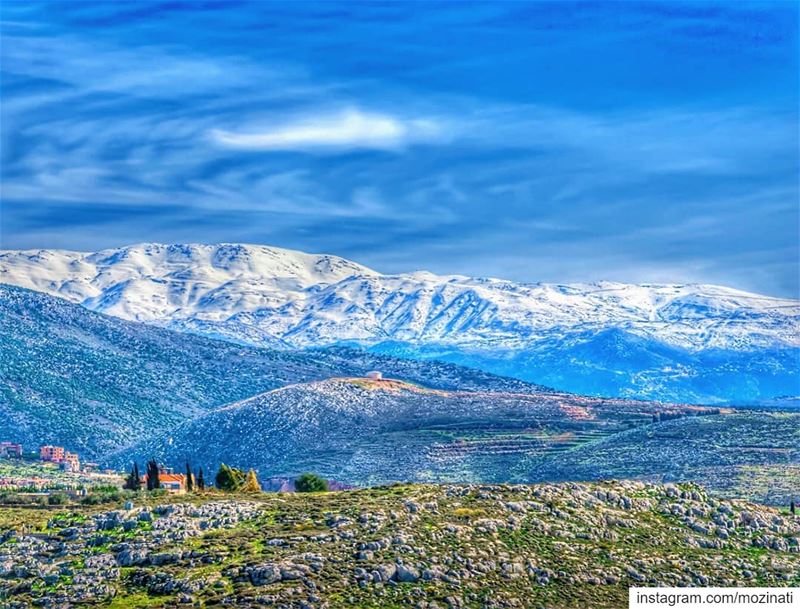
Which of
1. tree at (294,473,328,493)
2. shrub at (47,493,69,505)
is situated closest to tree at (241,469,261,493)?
tree at (294,473,328,493)

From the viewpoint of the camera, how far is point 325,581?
109m

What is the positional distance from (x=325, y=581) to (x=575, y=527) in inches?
1083

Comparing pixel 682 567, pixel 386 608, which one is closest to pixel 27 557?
pixel 386 608

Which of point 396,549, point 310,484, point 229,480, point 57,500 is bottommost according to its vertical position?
point 396,549

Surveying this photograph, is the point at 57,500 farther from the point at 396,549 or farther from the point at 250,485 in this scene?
the point at 396,549

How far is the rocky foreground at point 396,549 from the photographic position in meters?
109

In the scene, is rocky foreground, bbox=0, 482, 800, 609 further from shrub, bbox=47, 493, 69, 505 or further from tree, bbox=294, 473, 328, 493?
tree, bbox=294, 473, 328, 493

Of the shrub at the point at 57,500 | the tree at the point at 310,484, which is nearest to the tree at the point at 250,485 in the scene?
the tree at the point at 310,484

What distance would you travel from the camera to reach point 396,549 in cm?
11594

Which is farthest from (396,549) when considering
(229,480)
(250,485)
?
(229,480)

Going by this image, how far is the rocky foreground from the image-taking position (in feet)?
357

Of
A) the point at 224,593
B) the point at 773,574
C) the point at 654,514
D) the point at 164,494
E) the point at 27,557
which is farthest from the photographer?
the point at 164,494

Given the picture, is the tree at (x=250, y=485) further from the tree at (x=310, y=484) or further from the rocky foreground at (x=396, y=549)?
the rocky foreground at (x=396, y=549)

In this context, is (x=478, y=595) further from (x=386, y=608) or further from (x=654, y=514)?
(x=654, y=514)
